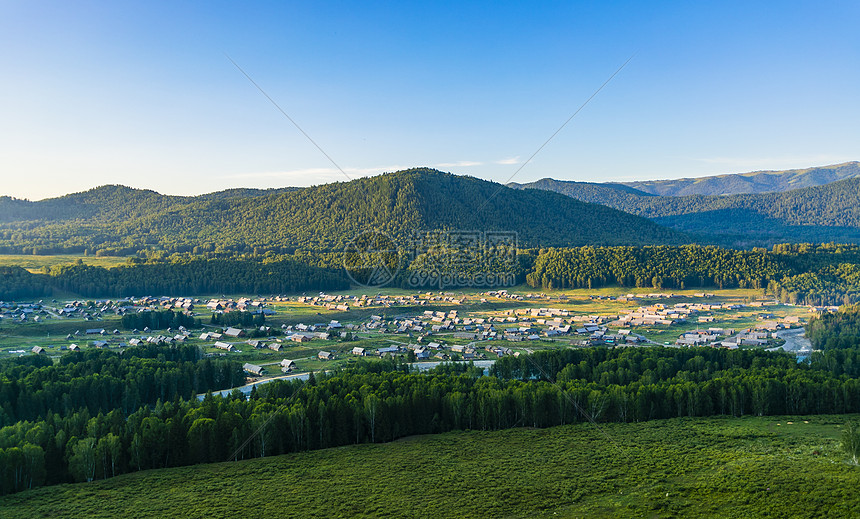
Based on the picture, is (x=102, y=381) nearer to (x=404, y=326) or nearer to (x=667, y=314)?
(x=404, y=326)

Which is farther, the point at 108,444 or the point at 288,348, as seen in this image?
the point at 288,348

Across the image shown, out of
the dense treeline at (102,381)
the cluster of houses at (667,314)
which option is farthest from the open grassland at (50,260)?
the cluster of houses at (667,314)

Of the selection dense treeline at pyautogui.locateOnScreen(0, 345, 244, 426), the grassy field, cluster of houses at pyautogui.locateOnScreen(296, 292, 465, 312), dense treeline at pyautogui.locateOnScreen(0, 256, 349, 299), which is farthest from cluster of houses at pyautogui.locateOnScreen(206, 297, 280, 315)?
the grassy field

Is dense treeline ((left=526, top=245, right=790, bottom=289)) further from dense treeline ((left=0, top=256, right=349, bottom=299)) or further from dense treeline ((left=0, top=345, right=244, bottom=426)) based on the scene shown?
dense treeline ((left=0, top=345, right=244, bottom=426))

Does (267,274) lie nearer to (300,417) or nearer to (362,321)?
(362,321)

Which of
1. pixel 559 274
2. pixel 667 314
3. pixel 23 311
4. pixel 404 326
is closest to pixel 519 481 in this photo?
pixel 404 326

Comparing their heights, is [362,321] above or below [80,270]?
below

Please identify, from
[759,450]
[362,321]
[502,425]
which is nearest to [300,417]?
[502,425]

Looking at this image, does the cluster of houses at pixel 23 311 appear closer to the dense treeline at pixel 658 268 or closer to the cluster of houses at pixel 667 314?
the cluster of houses at pixel 667 314
